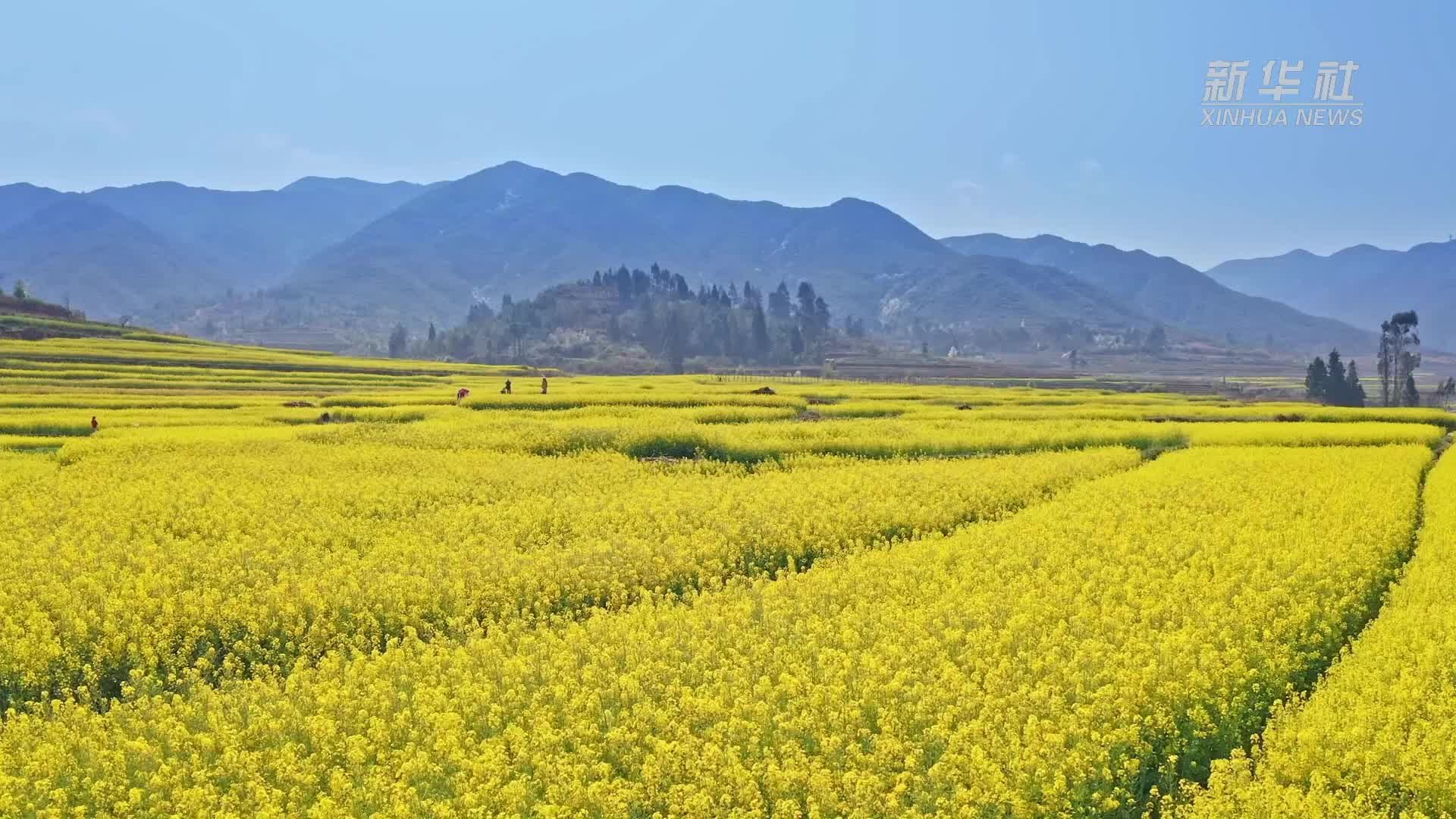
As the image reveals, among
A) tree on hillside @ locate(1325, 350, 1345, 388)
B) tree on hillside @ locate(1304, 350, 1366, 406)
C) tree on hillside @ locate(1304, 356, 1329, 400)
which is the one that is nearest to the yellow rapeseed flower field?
tree on hillside @ locate(1304, 350, 1366, 406)

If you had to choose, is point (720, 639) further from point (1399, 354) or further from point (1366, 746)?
point (1399, 354)

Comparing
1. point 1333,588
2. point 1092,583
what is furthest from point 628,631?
point 1333,588

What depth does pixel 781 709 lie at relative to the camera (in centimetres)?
1004

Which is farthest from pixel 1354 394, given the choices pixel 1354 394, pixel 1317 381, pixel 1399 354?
pixel 1399 354

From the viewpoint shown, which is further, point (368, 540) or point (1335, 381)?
point (1335, 381)

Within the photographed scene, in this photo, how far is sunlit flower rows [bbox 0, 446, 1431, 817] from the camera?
848 centimetres

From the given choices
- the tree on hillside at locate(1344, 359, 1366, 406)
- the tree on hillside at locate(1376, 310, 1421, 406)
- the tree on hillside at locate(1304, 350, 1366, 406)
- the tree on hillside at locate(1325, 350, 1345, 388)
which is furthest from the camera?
the tree on hillside at locate(1325, 350, 1345, 388)

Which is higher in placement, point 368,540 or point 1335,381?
point 1335,381

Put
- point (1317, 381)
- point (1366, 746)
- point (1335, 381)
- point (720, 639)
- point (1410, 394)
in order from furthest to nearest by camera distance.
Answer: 1. point (1317, 381)
2. point (1335, 381)
3. point (1410, 394)
4. point (720, 639)
5. point (1366, 746)

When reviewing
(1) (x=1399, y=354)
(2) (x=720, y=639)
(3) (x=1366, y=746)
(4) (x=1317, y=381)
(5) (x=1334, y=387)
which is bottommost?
(2) (x=720, y=639)

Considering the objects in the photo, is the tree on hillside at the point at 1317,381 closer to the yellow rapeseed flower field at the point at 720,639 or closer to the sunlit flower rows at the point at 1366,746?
the yellow rapeseed flower field at the point at 720,639

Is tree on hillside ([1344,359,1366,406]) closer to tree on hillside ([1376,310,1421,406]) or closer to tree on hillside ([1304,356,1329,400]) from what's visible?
tree on hillside ([1304,356,1329,400])

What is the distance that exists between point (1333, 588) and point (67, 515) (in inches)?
890

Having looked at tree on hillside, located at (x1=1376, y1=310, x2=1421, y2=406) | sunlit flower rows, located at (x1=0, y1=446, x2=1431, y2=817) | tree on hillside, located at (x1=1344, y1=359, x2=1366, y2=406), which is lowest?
sunlit flower rows, located at (x1=0, y1=446, x2=1431, y2=817)
